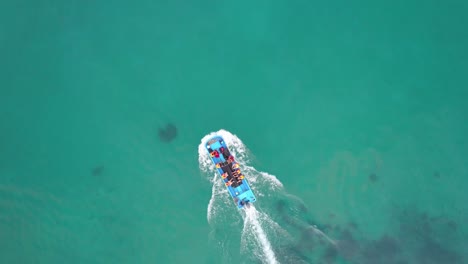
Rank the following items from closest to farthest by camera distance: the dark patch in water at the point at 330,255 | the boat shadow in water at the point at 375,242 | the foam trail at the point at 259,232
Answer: the foam trail at the point at 259,232 < the dark patch in water at the point at 330,255 < the boat shadow in water at the point at 375,242

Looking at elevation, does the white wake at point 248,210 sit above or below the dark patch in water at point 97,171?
below

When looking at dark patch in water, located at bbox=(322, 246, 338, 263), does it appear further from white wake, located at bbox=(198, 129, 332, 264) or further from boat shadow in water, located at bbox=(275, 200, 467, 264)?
white wake, located at bbox=(198, 129, 332, 264)

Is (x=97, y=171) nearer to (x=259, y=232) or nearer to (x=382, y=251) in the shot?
(x=259, y=232)

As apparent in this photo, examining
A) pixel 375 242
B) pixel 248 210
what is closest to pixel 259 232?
pixel 248 210

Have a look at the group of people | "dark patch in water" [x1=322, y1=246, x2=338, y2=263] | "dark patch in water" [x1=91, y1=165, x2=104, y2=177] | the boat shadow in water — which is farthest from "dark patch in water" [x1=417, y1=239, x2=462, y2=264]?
"dark patch in water" [x1=91, y1=165, x2=104, y2=177]

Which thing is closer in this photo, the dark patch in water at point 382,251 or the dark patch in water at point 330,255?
the dark patch in water at point 330,255

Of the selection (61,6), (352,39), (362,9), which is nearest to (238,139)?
(352,39)

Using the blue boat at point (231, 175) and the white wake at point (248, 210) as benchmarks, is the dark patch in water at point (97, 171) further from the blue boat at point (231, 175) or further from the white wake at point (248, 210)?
the blue boat at point (231, 175)

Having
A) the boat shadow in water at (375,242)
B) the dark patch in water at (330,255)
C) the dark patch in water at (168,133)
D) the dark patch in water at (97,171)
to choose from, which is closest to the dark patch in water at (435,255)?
the boat shadow in water at (375,242)
